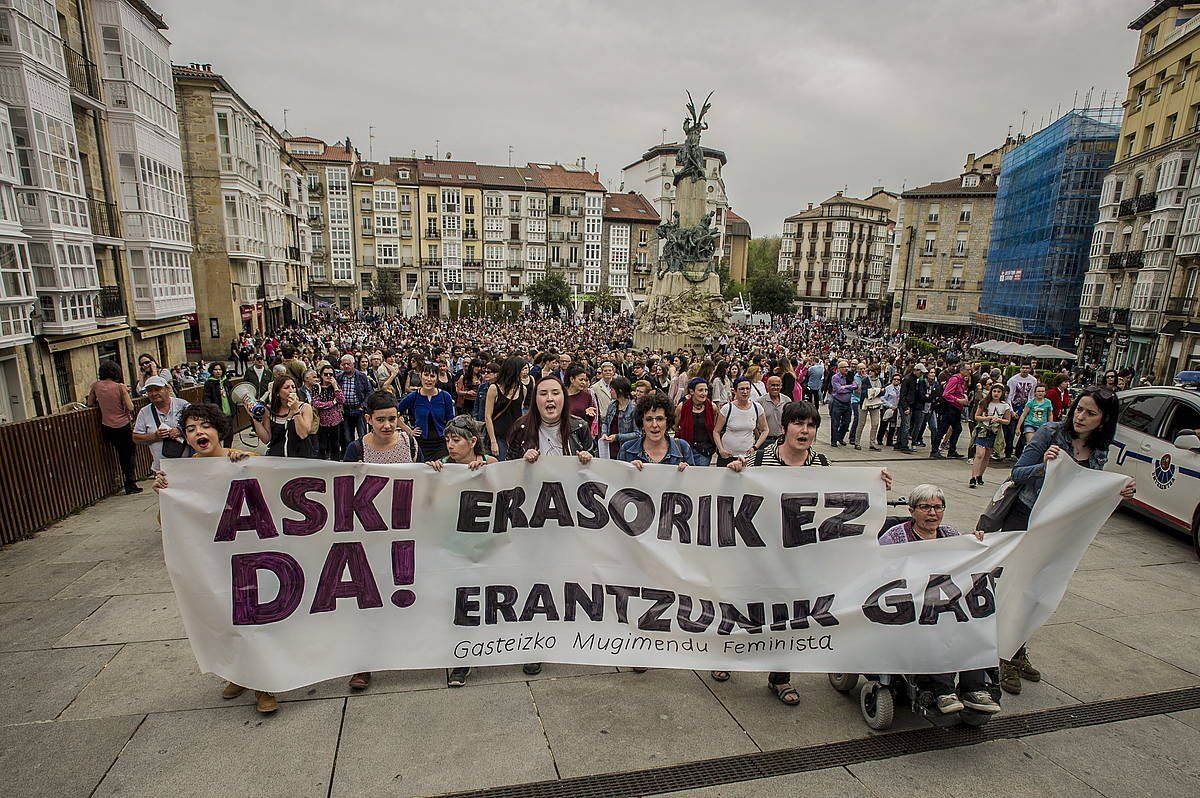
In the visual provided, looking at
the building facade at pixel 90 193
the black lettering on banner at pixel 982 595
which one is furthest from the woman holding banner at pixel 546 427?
the building facade at pixel 90 193

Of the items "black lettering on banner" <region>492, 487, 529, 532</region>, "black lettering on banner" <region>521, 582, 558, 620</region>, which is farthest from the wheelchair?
"black lettering on banner" <region>492, 487, 529, 532</region>

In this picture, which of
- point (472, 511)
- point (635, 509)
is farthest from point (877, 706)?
point (472, 511)

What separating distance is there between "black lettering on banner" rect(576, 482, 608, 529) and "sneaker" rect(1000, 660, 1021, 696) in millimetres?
3065

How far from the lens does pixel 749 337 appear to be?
35.7m

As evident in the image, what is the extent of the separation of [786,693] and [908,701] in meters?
0.81

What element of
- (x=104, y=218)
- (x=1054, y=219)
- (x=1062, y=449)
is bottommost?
(x=1062, y=449)

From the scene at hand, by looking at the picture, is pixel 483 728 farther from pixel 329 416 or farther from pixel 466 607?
pixel 329 416

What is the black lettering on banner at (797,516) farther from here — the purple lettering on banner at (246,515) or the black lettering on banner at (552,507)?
the purple lettering on banner at (246,515)

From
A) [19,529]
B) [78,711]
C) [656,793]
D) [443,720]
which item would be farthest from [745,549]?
[19,529]

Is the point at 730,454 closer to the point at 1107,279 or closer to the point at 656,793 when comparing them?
the point at 656,793

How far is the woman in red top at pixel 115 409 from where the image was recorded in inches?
311

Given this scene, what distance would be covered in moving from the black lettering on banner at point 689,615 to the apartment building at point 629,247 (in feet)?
237

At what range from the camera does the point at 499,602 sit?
4039mm

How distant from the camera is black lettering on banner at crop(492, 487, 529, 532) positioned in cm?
410
